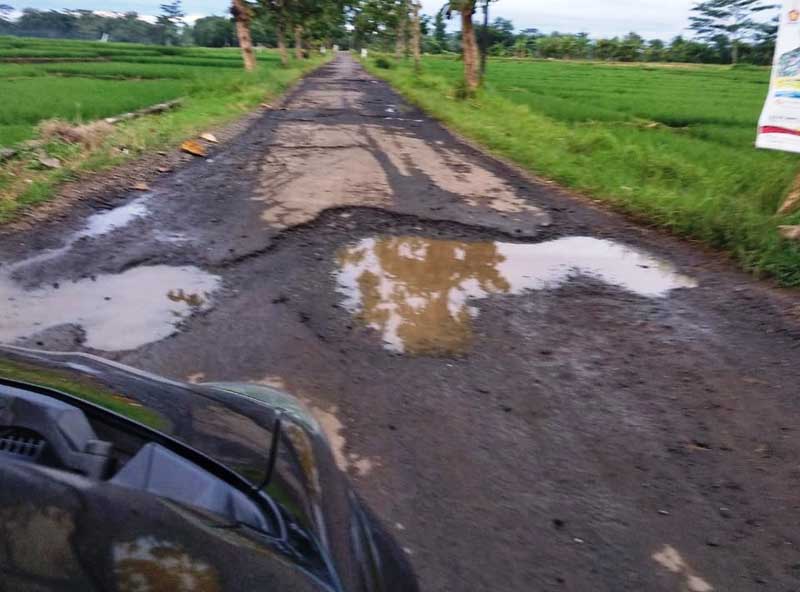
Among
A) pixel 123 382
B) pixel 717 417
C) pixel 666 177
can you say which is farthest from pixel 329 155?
pixel 123 382

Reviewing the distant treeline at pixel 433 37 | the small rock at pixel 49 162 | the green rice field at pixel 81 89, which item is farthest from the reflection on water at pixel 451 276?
the distant treeline at pixel 433 37

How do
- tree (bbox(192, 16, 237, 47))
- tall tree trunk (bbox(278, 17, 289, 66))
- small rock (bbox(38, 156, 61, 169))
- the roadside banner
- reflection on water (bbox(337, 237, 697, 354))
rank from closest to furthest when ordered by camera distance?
reflection on water (bbox(337, 237, 697, 354)), the roadside banner, small rock (bbox(38, 156, 61, 169)), tall tree trunk (bbox(278, 17, 289, 66)), tree (bbox(192, 16, 237, 47))

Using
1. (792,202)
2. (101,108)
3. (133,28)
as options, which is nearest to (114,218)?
(792,202)

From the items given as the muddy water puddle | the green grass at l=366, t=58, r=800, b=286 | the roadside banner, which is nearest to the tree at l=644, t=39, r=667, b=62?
the green grass at l=366, t=58, r=800, b=286

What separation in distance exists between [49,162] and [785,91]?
798 cm

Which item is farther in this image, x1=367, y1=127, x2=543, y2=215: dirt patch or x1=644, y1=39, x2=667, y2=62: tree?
x1=644, y1=39, x2=667, y2=62: tree

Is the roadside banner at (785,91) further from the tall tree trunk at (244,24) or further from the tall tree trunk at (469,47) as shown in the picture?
the tall tree trunk at (244,24)

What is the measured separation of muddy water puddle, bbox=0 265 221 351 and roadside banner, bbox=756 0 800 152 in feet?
17.4

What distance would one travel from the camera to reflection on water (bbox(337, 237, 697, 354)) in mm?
4539

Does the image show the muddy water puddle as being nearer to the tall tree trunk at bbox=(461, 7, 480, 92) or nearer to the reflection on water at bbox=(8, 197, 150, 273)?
the reflection on water at bbox=(8, 197, 150, 273)

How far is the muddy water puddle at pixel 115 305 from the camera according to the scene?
4.23 m

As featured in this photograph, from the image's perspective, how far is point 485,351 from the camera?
420 centimetres

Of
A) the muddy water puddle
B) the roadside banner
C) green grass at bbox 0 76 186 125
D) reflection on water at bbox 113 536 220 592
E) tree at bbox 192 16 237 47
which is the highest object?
tree at bbox 192 16 237 47

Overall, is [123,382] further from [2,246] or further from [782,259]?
[782,259]
